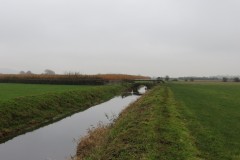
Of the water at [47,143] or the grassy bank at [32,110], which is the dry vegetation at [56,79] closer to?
the grassy bank at [32,110]

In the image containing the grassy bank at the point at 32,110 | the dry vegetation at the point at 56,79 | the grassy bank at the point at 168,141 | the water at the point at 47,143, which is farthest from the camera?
the dry vegetation at the point at 56,79

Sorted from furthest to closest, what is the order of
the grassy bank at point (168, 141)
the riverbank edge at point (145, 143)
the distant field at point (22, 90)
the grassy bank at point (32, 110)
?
1. the distant field at point (22, 90)
2. the grassy bank at point (32, 110)
3. the grassy bank at point (168, 141)
4. the riverbank edge at point (145, 143)

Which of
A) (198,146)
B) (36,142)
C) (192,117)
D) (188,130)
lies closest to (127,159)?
(198,146)

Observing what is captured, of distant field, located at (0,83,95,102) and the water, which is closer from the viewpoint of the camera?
the water

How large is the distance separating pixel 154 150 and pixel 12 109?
1570 centimetres

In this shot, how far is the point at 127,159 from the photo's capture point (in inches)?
468

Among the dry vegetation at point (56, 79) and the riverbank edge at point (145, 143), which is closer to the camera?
the riverbank edge at point (145, 143)

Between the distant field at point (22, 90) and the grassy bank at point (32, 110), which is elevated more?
the distant field at point (22, 90)

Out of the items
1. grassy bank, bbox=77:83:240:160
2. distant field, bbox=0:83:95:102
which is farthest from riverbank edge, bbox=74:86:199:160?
distant field, bbox=0:83:95:102

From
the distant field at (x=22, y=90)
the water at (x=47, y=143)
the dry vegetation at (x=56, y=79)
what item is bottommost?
the water at (x=47, y=143)

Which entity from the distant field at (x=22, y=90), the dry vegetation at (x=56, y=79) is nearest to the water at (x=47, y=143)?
the distant field at (x=22, y=90)

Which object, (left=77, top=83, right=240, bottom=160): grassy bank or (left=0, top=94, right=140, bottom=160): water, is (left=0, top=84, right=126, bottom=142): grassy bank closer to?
(left=0, top=94, right=140, bottom=160): water

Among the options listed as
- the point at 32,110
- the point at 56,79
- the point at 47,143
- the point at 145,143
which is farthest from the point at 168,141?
the point at 56,79

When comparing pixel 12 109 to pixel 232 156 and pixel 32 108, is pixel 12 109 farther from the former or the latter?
pixel 232 156
